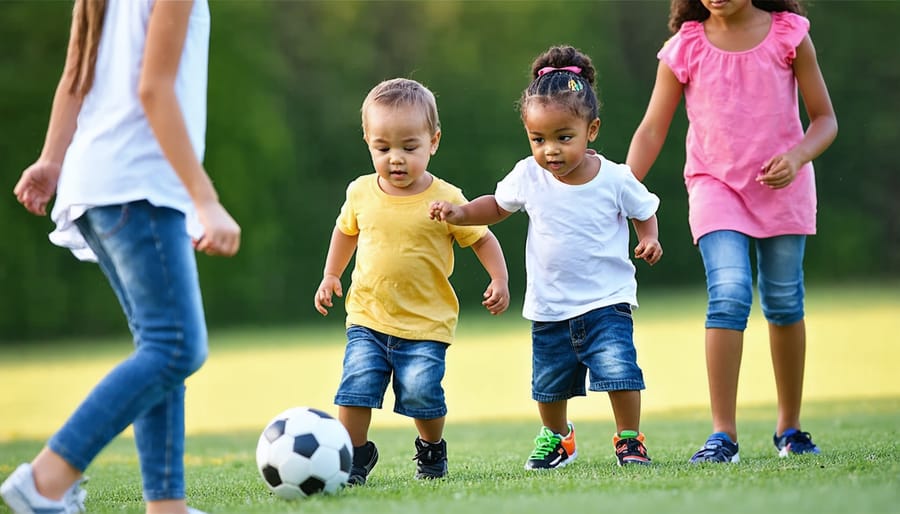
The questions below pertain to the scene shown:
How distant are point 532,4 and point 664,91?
2163 cm

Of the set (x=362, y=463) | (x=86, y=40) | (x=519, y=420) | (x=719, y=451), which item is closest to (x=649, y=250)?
(x=719, y=451)

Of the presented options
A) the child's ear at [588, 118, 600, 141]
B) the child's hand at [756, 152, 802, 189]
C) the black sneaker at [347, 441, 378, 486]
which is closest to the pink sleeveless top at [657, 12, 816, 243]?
the child's hand at [756, 152, 802, 189]

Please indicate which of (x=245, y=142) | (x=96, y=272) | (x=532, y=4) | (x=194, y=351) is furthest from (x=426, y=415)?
(x=532, y=4)

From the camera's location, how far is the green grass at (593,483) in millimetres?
3410

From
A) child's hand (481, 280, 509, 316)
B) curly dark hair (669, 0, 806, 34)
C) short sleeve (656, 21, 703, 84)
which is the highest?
curly dark hair (669, 0, 806, 34)

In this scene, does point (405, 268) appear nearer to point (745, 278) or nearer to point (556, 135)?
point (556, 135)

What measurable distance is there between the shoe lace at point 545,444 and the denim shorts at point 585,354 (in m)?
0.14

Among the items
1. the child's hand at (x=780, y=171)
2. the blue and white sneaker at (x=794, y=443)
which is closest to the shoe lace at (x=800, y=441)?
the blue and white sneaker at (x=794, y=443)

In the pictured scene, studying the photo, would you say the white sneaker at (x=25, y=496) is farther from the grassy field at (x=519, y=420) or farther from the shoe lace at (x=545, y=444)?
the shoe lace at (x=545, y=444)

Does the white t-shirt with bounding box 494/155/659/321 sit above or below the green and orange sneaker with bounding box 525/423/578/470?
above

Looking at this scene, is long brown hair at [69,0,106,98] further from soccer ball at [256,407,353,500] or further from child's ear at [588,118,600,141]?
child's ear at [588,118,600,141]

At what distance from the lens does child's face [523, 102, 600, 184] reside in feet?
15.3

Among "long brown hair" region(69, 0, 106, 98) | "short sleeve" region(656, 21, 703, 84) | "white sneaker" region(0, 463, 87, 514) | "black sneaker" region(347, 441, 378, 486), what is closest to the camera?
"white sneaker" region(0, 463, 87, 514)

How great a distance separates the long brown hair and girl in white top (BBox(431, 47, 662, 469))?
1631mm
